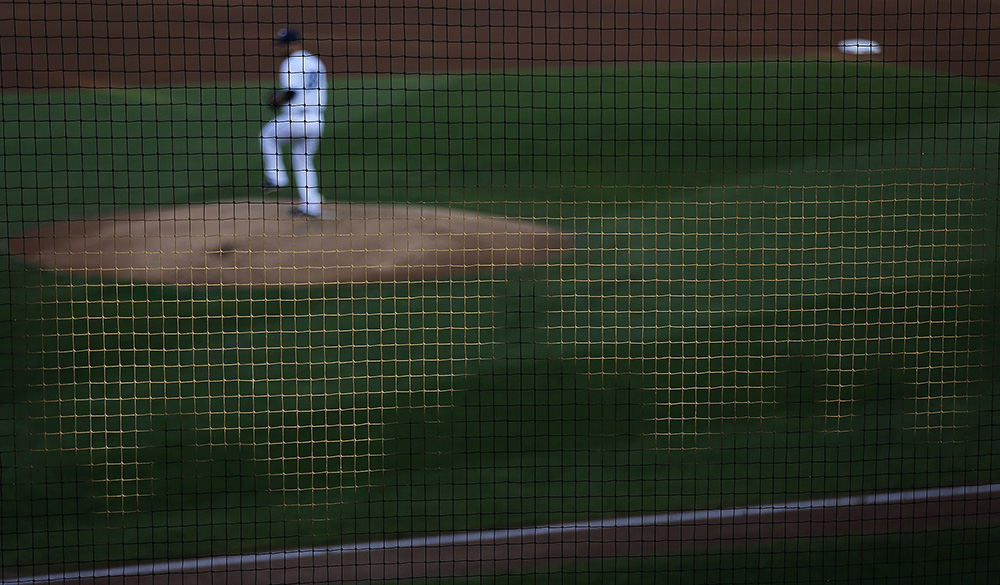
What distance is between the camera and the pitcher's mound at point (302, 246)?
25.3ft

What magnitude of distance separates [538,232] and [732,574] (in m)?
4.23

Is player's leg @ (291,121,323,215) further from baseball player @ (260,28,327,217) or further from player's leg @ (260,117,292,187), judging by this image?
player's leg @ (260,117,292,187)

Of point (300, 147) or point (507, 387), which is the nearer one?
point (507, 387)

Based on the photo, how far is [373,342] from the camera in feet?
22.7

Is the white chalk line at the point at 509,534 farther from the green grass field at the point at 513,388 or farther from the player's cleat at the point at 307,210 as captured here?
the player's cleat at the point at 307,210

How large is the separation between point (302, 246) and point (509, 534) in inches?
146

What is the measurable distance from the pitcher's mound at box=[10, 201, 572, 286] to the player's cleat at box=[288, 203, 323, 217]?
0.05 meters

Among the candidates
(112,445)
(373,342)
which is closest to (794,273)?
(373,342)

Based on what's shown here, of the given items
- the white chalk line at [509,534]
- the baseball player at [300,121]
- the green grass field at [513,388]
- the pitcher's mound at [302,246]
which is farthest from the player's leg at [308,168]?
the white chalk line at [509,534]

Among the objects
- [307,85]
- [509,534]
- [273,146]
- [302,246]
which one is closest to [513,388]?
[509,534]

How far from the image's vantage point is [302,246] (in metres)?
8.02

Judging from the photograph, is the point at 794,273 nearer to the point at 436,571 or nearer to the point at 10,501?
the point at 436,571

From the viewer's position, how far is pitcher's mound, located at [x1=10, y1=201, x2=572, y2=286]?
7727mm

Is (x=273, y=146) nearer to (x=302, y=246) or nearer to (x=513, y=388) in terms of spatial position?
(x=302, y=246)
